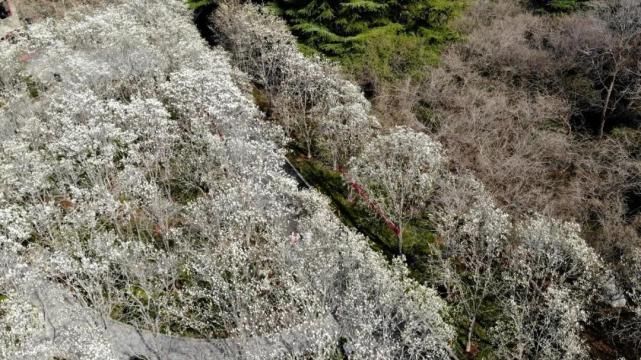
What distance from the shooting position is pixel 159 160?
32.3m

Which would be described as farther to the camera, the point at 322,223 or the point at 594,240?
the point at 594,240

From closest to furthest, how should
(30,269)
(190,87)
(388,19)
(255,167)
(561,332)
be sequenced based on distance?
(561,332) → (30,269) → (255,167) → (190,87) → (388,19)

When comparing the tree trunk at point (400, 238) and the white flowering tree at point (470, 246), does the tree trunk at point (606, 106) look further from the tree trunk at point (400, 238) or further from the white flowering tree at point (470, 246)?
the tree trunk at point (400, 238)

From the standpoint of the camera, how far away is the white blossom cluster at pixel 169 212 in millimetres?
21125

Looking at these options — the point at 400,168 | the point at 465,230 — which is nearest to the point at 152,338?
the point at 400,168

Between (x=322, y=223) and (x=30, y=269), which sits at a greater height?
(x=322, y=223)

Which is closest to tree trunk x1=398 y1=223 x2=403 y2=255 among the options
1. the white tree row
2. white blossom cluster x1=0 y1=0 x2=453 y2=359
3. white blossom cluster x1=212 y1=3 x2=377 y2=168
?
the white tree row

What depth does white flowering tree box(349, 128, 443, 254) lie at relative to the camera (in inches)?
1153

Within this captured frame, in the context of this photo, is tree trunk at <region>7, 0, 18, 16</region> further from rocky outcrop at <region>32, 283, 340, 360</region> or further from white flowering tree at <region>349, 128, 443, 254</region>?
white flowering tree at <region>349, 128, 443, 254</region>

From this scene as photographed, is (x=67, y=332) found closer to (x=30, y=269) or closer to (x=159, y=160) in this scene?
(x=30, y=269)

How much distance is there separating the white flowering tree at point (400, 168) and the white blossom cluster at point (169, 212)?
359cm

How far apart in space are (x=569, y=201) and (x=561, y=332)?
45.5ft

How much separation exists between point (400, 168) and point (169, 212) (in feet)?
A: 42.5

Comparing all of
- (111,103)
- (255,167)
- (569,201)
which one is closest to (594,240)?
(569,201)
